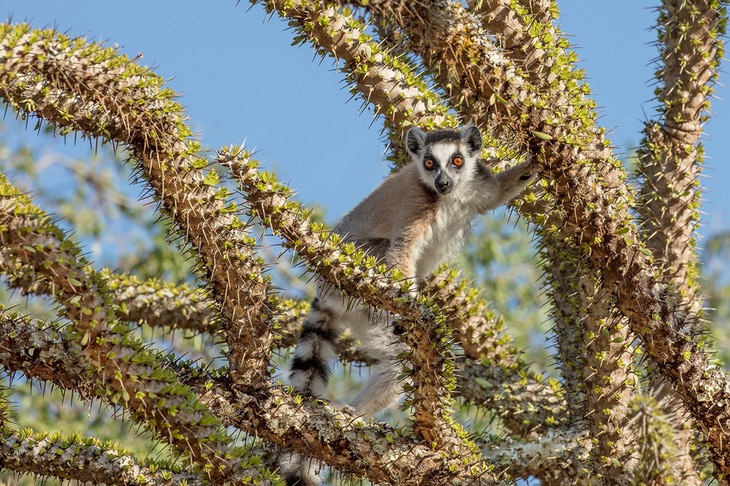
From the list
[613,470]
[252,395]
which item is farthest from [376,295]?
[613,470]

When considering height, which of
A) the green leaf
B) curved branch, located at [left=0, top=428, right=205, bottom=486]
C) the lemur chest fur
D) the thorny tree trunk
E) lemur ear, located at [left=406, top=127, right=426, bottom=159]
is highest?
lemur ear, located at [left=406, top=127, right=426, bottom=159]

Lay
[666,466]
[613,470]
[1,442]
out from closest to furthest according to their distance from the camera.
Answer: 1. [666,466]
2. [1,442]
3. [613,470]

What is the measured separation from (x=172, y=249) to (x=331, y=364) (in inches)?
216

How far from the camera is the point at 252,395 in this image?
15.1ft

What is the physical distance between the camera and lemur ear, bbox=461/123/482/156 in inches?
259

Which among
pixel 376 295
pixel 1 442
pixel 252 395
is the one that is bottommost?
pixel 1 442

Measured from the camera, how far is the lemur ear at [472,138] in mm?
6590

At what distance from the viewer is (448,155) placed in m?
6.61

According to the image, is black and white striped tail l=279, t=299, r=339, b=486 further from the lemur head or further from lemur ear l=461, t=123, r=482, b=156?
lemur ear l=461, t=123, r=482, b=156

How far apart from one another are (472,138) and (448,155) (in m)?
0.23

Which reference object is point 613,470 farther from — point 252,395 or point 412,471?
point 252,395

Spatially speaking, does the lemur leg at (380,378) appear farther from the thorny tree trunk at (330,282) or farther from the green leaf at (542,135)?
the green leaf at (542,135)

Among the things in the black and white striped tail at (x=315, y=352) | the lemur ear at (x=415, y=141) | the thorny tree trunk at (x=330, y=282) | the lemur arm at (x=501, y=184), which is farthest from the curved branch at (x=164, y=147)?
the lemur arm at (x=501, y=184)

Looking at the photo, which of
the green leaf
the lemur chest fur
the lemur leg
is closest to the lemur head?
the lemur chest fur
